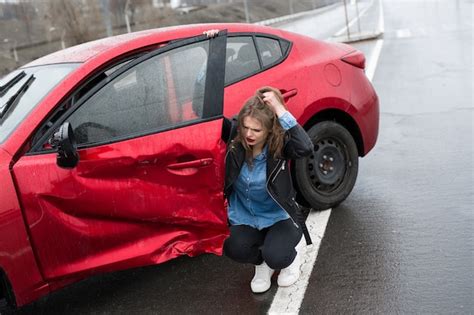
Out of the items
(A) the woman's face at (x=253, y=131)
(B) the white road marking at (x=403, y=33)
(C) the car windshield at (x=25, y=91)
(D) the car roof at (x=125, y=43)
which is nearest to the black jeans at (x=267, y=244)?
(A) the woman's face at (x=253, y=131)

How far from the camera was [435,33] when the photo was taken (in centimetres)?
1839

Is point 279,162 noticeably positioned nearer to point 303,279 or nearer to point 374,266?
point 303,279

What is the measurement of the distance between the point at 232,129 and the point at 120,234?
0.89 metres

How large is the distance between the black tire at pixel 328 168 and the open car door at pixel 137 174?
3.15 feet

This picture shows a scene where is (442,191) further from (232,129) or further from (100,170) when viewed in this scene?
(100,170)

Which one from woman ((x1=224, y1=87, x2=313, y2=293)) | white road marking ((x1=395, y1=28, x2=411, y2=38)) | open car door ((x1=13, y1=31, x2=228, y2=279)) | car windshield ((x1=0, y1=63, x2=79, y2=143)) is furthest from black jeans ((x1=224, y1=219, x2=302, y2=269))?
white road marking ((x1=395, y1=28, x2=411, y2=38))

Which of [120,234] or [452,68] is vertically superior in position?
[120,234]

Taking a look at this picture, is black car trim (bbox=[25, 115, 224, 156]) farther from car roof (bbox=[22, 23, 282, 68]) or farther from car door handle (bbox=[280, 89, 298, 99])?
car door handle (bbox=[280, 89, 298, 99])

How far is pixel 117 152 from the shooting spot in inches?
121

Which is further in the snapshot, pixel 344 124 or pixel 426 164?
pixel 426 164

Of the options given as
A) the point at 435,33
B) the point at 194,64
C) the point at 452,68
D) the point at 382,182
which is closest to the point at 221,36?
the point at 194,64

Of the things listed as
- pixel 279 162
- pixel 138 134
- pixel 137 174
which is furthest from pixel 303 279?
pixel 138 134

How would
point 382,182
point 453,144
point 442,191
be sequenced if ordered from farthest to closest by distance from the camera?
point 453,144
point 382,182
point 442,191

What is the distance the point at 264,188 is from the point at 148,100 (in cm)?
86
